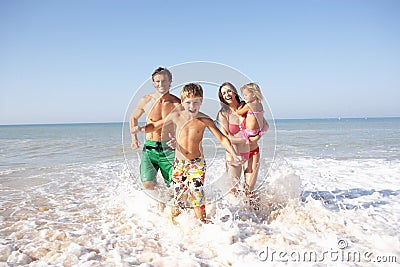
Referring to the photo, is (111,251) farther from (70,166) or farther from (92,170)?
(70,166)

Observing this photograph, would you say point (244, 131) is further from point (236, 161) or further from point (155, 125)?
point (155, 125)

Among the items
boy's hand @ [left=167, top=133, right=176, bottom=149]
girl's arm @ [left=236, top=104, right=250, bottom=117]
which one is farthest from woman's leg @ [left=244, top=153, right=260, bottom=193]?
boy's hand @ [left=167, top=133, right=176, bottom=149]

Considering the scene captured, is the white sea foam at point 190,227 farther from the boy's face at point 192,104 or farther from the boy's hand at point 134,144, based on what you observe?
the boy's face at point 192,104

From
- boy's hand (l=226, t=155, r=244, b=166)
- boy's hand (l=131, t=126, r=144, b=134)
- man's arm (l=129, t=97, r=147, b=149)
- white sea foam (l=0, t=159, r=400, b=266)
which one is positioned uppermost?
man's arm (l=129, t=97, r=147, b=149)

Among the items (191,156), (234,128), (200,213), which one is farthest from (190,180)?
(234,128)

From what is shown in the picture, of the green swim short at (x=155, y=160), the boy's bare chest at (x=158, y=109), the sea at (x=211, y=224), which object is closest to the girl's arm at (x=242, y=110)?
the sea at (x=211, y=224)

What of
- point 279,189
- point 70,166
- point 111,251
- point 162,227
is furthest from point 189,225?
point 70,166

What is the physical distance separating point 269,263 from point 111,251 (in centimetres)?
165

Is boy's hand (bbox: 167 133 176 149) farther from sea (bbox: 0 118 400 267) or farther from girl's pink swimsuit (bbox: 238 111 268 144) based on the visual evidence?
girl's pink swimsuit (bbox: 238 111 268 144)

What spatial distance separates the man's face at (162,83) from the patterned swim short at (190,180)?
970 millimetres

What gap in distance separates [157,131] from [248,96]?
1.38m

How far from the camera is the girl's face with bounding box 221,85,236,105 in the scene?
4177mm

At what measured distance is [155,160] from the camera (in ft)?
14.3

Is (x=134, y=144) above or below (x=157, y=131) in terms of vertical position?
below
